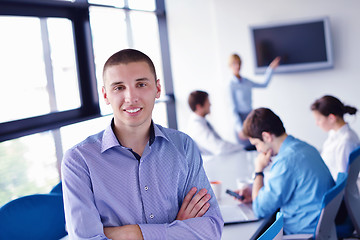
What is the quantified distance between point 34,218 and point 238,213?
1029 millimetres

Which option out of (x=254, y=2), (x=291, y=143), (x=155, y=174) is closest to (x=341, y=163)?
(x=291, y=143)

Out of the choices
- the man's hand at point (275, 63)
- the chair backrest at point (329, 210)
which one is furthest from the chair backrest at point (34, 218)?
the man's hand at point (275, 63)

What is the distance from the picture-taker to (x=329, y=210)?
2195mm

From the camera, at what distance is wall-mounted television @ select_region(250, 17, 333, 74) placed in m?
5.98

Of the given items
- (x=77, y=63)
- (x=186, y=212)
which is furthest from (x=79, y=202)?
(x=77, y=63)

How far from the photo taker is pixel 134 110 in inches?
61.6

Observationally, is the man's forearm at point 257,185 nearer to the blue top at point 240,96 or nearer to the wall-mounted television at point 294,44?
the blue top at point 240,96

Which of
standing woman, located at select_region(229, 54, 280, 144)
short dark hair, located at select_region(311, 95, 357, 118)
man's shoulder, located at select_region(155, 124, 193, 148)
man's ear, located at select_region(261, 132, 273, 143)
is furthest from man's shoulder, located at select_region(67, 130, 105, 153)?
standing woman, located at select_region(229, 54, 280, 144)

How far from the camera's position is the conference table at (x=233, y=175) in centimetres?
202

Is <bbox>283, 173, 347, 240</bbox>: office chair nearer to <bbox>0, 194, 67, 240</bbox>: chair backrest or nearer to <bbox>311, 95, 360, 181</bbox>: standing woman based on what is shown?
<bbox>311, 95, 360, 181</bbox>: standing woman

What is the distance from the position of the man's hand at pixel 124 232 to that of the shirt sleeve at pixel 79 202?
1.6 inches

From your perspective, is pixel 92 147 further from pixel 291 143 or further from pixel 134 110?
pixel 291 143

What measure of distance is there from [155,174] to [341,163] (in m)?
2.01

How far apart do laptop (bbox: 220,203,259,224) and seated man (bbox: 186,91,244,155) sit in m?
1.37
